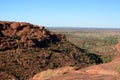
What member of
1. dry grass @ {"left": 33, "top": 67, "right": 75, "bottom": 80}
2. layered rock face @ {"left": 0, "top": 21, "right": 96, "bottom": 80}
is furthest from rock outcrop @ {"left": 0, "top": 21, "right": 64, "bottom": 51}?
dry grass @ {"left": 33, "top": 67, "right": 75, "bottom": 80}

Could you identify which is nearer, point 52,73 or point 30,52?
point 52,73

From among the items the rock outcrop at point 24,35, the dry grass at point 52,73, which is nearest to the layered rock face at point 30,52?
the rock outcrop at point 24,35

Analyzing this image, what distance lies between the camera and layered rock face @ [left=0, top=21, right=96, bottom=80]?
141 ft

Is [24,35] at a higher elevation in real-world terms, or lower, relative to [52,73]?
lower

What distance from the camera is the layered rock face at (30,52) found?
42.9 metres

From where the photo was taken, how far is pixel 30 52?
49.3 m

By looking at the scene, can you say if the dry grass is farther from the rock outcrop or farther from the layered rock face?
the rock outcrop

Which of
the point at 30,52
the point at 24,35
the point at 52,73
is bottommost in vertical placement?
the point at 30,52

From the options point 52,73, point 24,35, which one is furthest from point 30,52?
point 52,73

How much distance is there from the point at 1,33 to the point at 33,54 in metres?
7.40

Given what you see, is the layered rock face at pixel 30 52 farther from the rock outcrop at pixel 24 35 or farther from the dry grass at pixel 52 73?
the dry grass at pixel 52 73

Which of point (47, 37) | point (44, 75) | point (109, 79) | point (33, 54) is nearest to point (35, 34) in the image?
point (47, 37)

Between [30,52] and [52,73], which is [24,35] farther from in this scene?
[52,73]

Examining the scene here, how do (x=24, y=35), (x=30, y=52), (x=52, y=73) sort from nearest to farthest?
(x=52, y=73) → (x=30, y=52) → (x=24, y=35)
